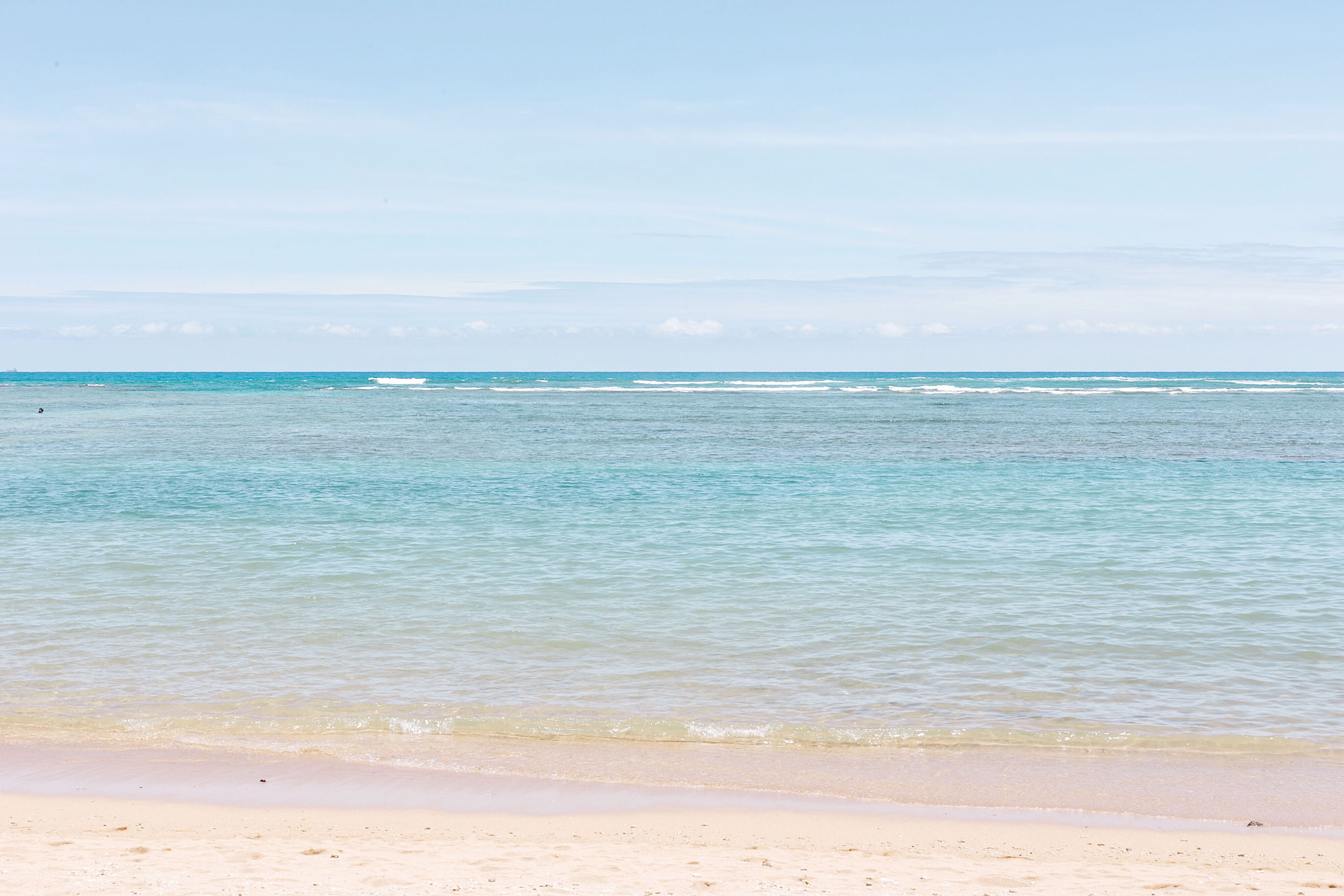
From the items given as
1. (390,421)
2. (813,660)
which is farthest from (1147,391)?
(813,660)

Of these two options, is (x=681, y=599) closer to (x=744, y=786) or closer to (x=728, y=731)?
(x=728, y=731)

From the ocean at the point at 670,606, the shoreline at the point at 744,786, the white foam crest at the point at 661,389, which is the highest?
the white foam crest at the point at 661,389

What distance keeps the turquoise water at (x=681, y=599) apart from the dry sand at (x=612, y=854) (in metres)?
1.54

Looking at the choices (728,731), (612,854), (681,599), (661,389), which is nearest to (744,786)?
(728,731)

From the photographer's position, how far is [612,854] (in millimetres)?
6395

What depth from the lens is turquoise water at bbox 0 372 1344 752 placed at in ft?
29.7

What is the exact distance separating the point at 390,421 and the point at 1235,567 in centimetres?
4431

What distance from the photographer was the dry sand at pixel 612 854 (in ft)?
19.0

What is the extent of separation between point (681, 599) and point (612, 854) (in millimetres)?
6690

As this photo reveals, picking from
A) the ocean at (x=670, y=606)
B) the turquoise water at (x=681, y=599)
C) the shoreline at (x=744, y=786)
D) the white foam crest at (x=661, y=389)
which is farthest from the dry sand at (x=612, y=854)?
the white foam crest at (x=661, y=389)

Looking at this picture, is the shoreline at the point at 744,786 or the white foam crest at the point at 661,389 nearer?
the shoreline at the point at 744,786

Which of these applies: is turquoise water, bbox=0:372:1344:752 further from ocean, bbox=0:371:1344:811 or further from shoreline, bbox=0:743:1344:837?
shoreline, bbox=0:743:1344:837

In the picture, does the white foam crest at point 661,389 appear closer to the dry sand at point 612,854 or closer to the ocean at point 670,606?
the ocean at point 670,606

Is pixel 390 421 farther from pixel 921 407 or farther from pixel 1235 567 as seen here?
pixel 1235 567
